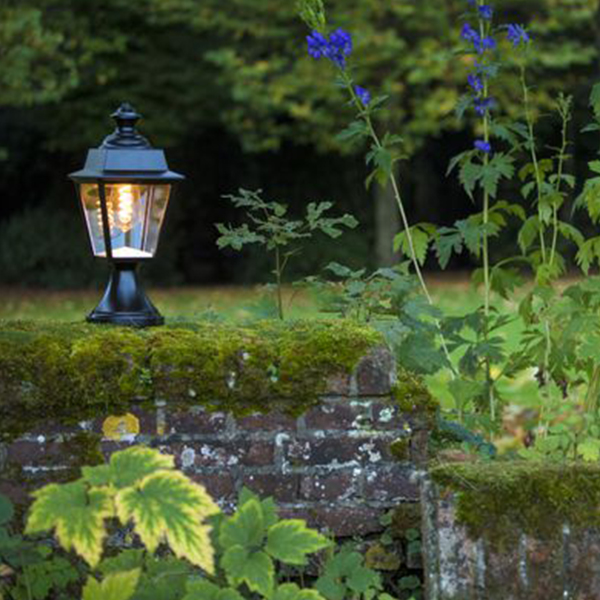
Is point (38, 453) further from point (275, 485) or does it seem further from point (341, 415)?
point (341, 415)

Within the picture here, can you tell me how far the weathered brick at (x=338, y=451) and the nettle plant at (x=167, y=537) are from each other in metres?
0.46

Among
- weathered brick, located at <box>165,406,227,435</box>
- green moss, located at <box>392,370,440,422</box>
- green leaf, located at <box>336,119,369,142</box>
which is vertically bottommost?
weathered brick, located at <box>165,406,227,435</box>

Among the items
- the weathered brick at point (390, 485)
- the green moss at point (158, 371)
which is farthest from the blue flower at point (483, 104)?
the weathered brick at point (390, 485)

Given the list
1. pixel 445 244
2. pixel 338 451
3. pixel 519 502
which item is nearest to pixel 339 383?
pixel 338 451

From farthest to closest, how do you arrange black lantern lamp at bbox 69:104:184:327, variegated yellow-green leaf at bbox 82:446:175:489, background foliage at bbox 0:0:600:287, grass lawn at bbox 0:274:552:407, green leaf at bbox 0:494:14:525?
background foliage at bbox 0:0:600:287 < grass lawn at bbox 0:274:552:407 < black lantern lamp at bbox 69:104:184:327 < green leaf at bbox 0:494:14:525 < variegated yellow-green leaf at bbox 82:446:175:489

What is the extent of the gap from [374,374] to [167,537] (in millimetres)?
1174

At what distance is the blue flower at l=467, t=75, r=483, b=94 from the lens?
5152 mm

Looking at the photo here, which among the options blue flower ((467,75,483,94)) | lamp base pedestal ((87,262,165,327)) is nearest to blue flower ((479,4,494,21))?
blue flower ((467,75,483,94))

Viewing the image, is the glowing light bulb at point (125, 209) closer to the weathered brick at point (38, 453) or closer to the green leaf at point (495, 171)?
the weathered brick at point (38, 453)

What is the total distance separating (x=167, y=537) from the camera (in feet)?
9.36

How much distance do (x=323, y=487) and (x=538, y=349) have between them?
4.78 feet

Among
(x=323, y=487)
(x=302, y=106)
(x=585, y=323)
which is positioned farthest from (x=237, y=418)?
(x=302, y=106)

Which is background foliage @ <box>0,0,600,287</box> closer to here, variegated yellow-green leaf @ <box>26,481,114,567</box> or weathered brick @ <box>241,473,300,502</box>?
weathered brick @ <box>241,473,300,502</box>

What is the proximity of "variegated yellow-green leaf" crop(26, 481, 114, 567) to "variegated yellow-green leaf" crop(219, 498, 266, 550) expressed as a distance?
0.29 metres
